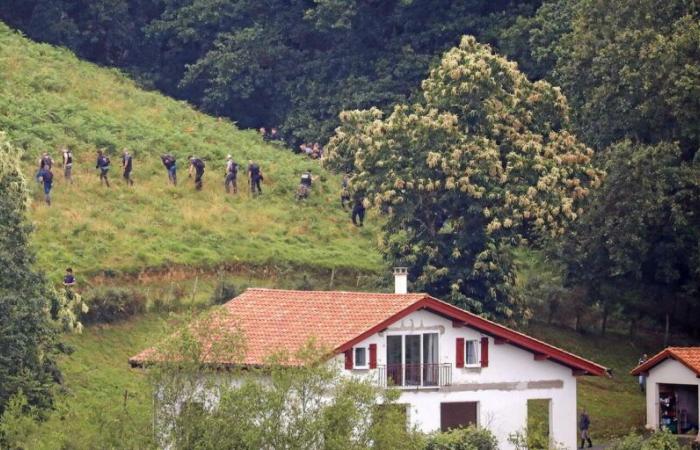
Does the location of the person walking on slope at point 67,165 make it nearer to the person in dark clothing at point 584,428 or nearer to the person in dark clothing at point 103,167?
the person in dark clothing at point 103,167

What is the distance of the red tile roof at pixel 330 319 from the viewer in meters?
64.8

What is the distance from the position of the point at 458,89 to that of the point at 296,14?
125ft

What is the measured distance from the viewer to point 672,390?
74.7m

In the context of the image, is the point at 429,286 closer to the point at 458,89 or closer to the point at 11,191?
the point at 458,89

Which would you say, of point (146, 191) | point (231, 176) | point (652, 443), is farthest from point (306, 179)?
point (652, 443)

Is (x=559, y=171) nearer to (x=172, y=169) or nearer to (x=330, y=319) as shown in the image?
(x=330, y=319)

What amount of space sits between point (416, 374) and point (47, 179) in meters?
25.8

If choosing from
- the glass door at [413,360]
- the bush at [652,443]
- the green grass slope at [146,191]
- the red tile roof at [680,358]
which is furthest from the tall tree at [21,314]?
the red tile roof at [680,358]

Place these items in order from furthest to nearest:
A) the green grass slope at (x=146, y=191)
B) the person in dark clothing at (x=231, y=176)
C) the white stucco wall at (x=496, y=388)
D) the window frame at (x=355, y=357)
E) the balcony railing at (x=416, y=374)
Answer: the person in dark clothing at (x=231, y=176)
the green grass slope at (x=146, y=191)
the white stucco wall at (x=496, y=388)
the balcony railing at (x=416, y=374)
the window frame at (x=355, y=357)

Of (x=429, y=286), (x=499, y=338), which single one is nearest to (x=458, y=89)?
(x=429, y=286)

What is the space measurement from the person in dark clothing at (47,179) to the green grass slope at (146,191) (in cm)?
40

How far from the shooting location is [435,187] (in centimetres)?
8100

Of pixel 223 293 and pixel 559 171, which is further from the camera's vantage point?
pixel 559 171

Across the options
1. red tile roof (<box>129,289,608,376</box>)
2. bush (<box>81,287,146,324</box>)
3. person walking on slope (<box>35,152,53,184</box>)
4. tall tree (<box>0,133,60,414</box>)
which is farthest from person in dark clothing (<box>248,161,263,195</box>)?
tall tree (<box>0,133,60,414</box>)
